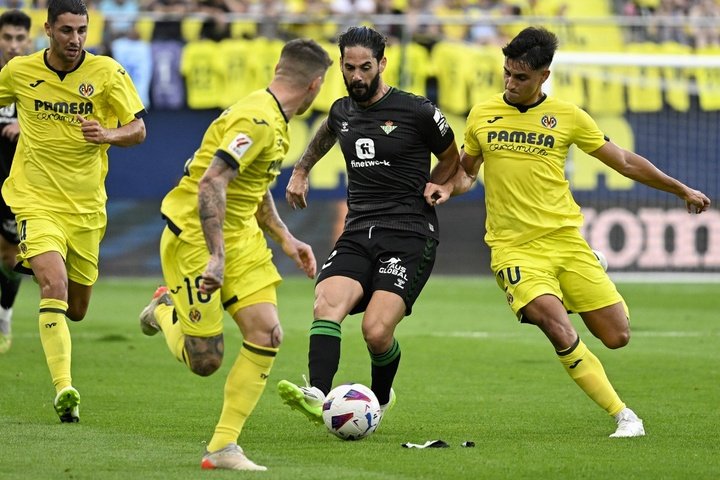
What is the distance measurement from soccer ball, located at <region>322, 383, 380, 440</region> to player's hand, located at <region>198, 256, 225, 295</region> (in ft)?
5.35

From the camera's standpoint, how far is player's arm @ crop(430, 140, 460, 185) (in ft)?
29.4

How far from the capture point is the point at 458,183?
892 centimetres

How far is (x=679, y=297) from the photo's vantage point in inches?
772

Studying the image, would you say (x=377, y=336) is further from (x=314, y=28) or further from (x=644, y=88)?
(x=644, y=88)

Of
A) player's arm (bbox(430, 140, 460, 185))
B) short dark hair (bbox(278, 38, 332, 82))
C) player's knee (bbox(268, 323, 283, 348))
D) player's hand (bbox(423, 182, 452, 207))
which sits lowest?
player's knee (bbox(268, 323, 283, 348))

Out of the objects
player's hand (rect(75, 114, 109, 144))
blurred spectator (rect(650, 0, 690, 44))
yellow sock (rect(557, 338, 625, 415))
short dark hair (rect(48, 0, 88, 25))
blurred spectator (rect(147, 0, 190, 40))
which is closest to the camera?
yellow sock (rect(557, 338, 625, 415))

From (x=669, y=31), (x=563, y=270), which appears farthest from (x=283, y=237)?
(x=669, y=31)

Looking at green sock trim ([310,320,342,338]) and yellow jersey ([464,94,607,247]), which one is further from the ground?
yellow jersey ([464,94,607,247])

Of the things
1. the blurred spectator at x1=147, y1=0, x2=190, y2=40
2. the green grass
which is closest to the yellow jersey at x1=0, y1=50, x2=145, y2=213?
the green grass

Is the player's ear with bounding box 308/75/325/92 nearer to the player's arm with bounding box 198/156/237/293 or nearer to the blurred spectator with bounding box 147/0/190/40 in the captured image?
the player's arm with bounding box 198/156/237/293

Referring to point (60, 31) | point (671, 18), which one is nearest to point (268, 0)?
point (671, 18)

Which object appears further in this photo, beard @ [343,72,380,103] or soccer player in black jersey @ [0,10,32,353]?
soccer player in black jersey @ [0,10,32,353]

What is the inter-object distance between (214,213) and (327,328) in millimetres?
1766

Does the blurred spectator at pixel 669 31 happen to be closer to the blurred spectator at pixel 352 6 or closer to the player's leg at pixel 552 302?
the blurred spectator at pixel 352 6
